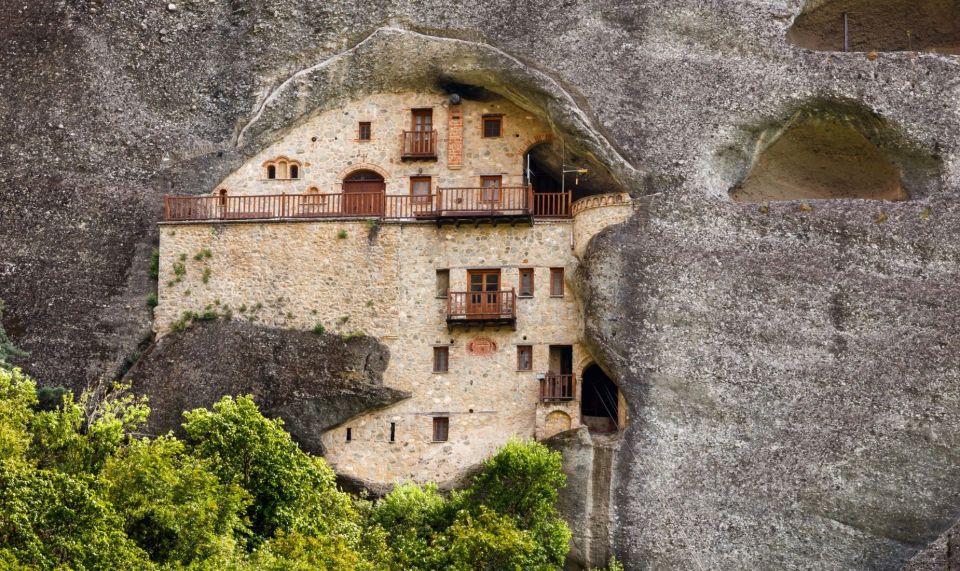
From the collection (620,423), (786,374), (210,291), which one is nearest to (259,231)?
(210,291)

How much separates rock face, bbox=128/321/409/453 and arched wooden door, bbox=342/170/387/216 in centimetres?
474

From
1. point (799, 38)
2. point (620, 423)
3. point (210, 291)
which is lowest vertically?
point (620, 423)

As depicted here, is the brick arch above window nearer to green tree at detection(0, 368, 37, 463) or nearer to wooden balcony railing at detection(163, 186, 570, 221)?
wooden balcony railing at detection(163, 186, 570, 221)

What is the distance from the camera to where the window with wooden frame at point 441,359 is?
186 feet

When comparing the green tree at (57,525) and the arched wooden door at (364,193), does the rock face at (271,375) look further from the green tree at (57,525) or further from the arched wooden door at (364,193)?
the green tree at (57,525)

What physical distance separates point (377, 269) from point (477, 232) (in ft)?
11.2

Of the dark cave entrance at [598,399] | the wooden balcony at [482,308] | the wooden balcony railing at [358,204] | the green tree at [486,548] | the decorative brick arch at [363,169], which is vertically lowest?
the green tree at [486,548]

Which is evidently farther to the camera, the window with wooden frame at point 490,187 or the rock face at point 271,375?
the window with wooden frame at point 490,187

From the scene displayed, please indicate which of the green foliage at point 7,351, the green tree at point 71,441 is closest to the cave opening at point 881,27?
the green foliage at point 7,351

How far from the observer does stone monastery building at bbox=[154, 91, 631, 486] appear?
5616cm

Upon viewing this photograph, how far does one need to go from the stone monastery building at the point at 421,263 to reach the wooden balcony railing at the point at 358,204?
6cm

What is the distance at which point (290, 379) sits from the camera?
55.9 metres

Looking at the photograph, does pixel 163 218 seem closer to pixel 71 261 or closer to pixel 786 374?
pixel 71 261

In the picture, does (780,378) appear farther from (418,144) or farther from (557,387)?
(418,144)
